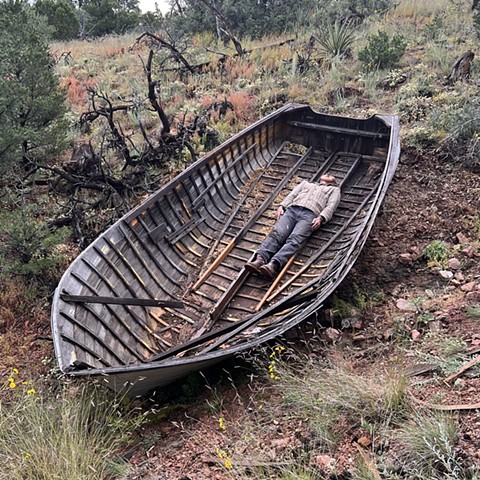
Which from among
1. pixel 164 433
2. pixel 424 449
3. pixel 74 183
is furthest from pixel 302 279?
pixel 74 183

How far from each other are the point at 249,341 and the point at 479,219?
4.34 metres

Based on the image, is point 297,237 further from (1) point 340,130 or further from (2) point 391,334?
(1) point 340,130

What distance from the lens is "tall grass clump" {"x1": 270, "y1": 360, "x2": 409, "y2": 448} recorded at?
3.55m

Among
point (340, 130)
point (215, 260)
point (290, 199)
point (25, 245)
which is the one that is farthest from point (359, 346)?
point (340, 130)

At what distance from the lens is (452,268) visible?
5977mm

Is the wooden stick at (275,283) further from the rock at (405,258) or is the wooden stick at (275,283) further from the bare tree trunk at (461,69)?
the bare tree trunk at (461,69)

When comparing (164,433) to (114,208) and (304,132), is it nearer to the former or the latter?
(114,208)

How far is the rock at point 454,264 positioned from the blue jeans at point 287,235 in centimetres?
194

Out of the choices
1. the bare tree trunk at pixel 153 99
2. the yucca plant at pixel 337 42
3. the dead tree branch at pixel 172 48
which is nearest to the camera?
the bare tree trunk at pixel 153 99

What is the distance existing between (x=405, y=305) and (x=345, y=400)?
209 centimetres

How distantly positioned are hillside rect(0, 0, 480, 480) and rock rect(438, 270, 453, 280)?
2 cm

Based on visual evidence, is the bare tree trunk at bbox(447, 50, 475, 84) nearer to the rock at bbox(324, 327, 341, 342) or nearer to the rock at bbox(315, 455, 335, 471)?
the rock at bbox(324, 327, 341, 342)

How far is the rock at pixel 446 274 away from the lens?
5.83m

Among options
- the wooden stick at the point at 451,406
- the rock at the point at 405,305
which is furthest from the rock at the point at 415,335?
the wooden stick at the point at 451,406
